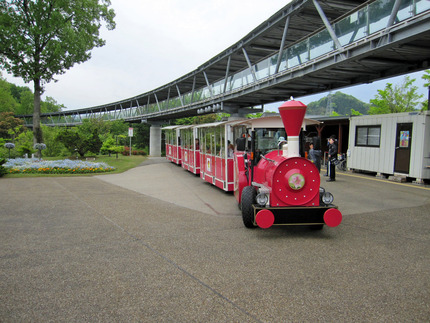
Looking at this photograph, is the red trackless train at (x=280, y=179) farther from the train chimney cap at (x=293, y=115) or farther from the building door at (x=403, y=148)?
the building door at (x=403, y=148)

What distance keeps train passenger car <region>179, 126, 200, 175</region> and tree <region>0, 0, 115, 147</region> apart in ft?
34.7

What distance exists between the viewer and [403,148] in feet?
39.0

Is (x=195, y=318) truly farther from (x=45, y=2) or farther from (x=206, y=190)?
(x=45, y=2)

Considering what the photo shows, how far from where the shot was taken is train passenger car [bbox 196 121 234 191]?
1013 centimetres

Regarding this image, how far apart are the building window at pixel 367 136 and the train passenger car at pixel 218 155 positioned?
7.21m

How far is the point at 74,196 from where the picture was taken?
30.9 ft

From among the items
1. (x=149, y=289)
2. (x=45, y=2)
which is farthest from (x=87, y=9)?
(x=149, y=289)

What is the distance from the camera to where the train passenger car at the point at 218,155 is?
399 inches

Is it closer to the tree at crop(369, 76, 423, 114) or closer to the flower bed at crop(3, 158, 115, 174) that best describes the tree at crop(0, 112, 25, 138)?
the flower bed at crop(3, 158, 115, 174)

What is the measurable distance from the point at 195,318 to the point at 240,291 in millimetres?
730

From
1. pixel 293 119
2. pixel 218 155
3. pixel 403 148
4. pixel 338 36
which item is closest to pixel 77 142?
pixel 218 155

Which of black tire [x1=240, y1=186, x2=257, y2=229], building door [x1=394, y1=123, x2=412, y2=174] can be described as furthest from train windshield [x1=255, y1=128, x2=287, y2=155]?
building door [x1=394, y1=123, x2=412, y2=174]

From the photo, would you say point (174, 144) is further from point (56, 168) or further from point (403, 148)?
point (403, 148)

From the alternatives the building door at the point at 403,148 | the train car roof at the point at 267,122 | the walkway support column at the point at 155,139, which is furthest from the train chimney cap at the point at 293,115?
the walkway support column at the point at 155,139
